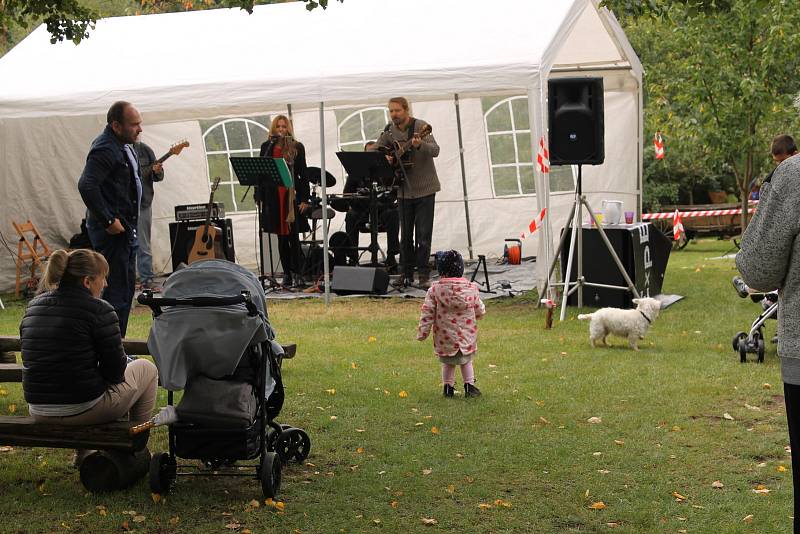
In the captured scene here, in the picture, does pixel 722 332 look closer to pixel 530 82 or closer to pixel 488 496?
pixel 530 82

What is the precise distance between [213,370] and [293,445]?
0.99m

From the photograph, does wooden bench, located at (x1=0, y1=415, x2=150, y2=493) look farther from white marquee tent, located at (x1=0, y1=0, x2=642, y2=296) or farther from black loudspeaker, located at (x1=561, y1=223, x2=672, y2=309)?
black loudspeaker, located at (x1=561, y1=223, x2=672, y2=309)

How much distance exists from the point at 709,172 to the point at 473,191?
463 inches

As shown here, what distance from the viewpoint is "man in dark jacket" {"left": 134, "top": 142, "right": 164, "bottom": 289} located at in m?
15.4

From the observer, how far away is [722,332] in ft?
35.2

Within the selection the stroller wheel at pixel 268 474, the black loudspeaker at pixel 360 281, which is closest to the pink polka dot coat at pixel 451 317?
the stroller wheel at pixel 268 474

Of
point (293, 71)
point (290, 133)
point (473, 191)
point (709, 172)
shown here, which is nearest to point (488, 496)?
point (293, 71)

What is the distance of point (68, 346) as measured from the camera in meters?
5.41

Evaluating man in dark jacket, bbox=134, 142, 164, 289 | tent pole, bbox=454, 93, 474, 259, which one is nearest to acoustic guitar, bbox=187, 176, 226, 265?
man in dark jacket, bbox=134, 142, 164, 289

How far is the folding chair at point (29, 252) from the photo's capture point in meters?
15.1

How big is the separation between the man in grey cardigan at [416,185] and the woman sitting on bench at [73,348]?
26.9ft

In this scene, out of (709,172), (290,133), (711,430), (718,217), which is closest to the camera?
(711,430)

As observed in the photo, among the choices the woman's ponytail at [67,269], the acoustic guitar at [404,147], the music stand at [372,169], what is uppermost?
the acoustic guitar at [404,147]

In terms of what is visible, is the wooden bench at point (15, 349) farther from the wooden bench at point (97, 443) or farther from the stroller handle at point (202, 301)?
the stroller handle at point (202, 301)
